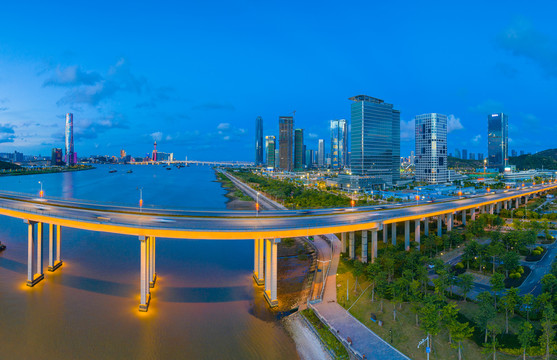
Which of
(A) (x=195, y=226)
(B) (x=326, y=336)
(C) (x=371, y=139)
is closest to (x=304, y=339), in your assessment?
(B) (x=326, y=336)

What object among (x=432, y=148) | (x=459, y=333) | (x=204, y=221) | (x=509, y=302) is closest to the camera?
(x=459, y=333)

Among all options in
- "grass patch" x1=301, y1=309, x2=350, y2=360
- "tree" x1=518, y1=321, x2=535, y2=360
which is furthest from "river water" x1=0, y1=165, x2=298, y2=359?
"tree" x1=518, y1=321, x2=535, y2=360

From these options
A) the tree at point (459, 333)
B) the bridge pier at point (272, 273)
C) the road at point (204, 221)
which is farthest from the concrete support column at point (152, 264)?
the tree at point (459, 333)

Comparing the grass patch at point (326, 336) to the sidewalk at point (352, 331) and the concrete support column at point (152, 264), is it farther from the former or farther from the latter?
the concrete support column at point (152, 264)

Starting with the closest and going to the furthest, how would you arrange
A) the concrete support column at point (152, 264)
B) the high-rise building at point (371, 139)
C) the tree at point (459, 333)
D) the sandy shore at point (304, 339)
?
the tree at point (459, 333) < the sandy shore at point (304, 339) < the concrete support column at point (152, 264) < the high-rise building at point (371, 139)

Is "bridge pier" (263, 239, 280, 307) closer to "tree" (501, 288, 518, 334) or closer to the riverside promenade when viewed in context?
the riverside promenade

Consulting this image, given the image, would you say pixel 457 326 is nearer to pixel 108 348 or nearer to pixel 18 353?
pixel 108 348

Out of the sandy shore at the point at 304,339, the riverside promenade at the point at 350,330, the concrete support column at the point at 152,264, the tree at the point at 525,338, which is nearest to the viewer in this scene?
the tree at the point at 525,338

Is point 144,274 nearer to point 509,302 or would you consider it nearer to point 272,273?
point 272,273
